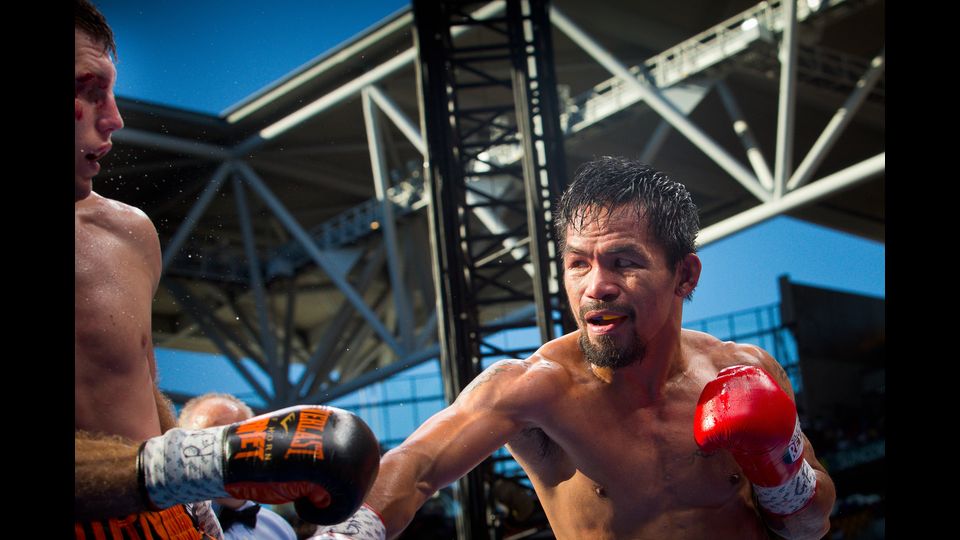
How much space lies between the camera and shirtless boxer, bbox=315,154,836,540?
1.70 metres

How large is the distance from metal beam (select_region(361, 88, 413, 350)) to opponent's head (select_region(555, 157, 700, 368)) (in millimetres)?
3473

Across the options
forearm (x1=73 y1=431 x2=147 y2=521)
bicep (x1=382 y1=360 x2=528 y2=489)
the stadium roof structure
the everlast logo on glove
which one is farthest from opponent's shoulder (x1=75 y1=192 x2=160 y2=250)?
bicep (x1=382 y1=360 x2=528 y2=489)

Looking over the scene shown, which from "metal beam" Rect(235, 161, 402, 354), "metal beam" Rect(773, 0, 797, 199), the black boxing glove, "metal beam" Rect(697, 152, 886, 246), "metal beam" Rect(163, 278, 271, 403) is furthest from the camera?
"metal beam" Rect(697, 152, 886, 246)

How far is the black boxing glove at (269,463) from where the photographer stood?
1.13 m

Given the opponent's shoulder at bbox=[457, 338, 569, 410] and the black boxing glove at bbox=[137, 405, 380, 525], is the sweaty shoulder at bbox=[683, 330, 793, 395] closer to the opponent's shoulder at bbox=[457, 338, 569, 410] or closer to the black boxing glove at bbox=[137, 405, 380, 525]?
the opponent's shoulder at bbox=[457, 338, 569, 410]

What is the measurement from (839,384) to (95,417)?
28.4ft

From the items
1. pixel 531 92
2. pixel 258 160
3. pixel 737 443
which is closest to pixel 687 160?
pixel 531 92

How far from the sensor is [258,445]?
1140 mm

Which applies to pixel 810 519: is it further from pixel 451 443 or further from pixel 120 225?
pixel 120 225

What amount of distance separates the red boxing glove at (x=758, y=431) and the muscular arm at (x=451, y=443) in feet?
1.23

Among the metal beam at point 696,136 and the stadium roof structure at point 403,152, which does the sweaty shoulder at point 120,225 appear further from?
the metal beam at point 696,136

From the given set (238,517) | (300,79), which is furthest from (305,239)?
(238,517)

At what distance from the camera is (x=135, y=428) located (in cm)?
133

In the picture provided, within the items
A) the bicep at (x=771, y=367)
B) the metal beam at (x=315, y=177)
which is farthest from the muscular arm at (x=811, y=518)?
the metal beam at (x=315, y=177)
